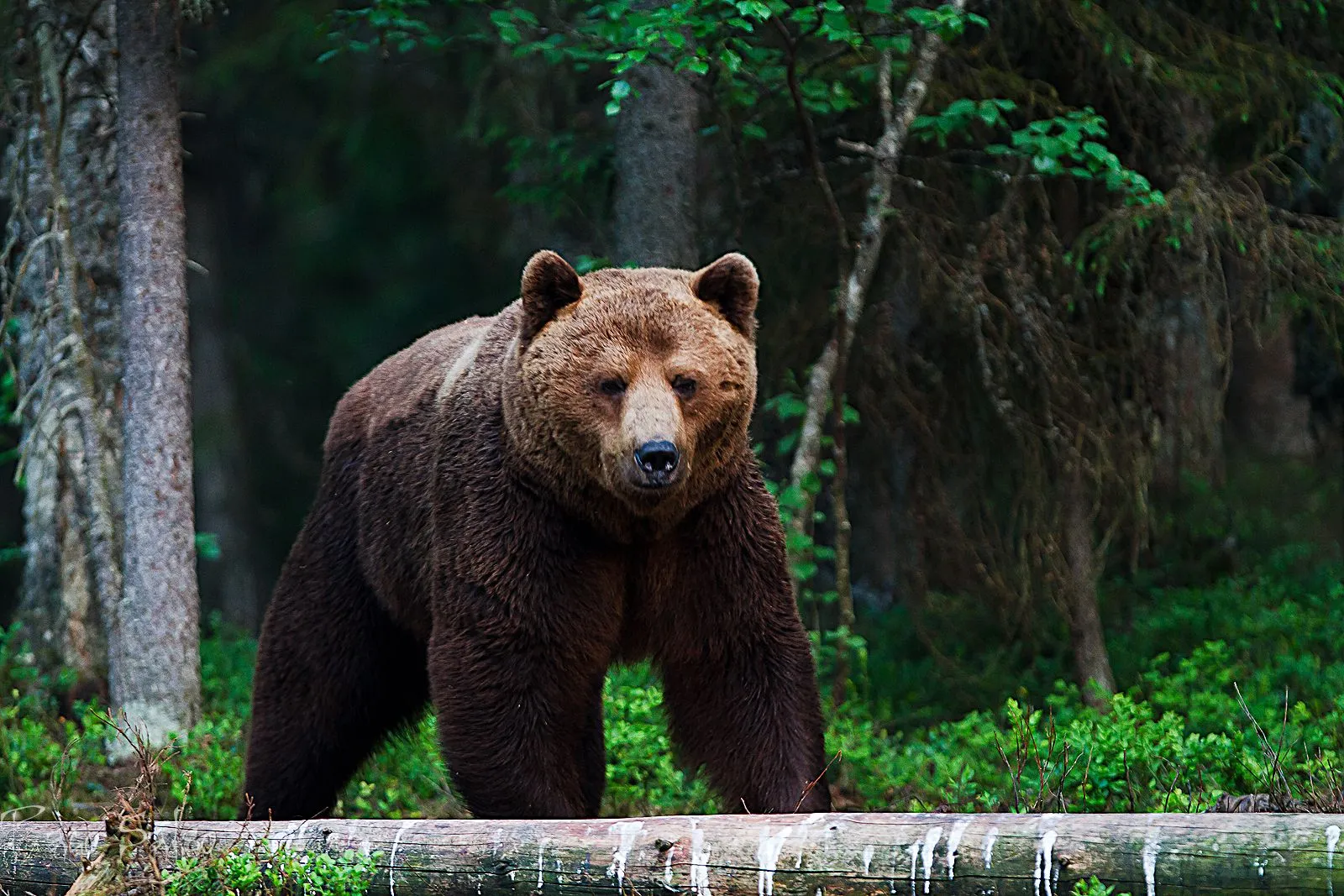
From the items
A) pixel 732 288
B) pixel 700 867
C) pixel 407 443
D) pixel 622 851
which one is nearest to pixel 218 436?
pixel 407 443

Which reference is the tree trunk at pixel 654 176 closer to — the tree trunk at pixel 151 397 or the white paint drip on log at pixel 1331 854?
the tree trunk at pixel 151 397

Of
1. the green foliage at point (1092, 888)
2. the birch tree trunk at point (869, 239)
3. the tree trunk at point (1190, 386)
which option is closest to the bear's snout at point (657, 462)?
the green foliage at point (1092, 888)

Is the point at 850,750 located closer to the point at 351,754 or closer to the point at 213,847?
the point at 351,754

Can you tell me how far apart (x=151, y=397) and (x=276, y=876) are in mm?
4208

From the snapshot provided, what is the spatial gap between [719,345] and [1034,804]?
1864 mm

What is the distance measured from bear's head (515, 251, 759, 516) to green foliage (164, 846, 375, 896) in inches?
57.3

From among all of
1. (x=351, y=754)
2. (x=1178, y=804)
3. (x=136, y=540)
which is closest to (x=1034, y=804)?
(x=1178, y=804)

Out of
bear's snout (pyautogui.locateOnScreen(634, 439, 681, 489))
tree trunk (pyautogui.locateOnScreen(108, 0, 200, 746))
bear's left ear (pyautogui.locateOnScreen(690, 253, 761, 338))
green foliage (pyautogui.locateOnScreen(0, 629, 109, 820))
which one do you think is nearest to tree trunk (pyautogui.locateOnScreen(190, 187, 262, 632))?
green foliage (pyautogui.locateOnScreen(0, 629, 109, 820))

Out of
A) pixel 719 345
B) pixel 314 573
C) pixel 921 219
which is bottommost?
pixel 314 573

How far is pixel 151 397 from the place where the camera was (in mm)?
7910

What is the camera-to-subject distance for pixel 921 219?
9039 mm

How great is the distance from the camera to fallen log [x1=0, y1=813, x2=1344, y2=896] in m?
3.51

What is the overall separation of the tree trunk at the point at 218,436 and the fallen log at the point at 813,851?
38.0ft

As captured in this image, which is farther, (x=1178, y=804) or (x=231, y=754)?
(x=231, y=754)
